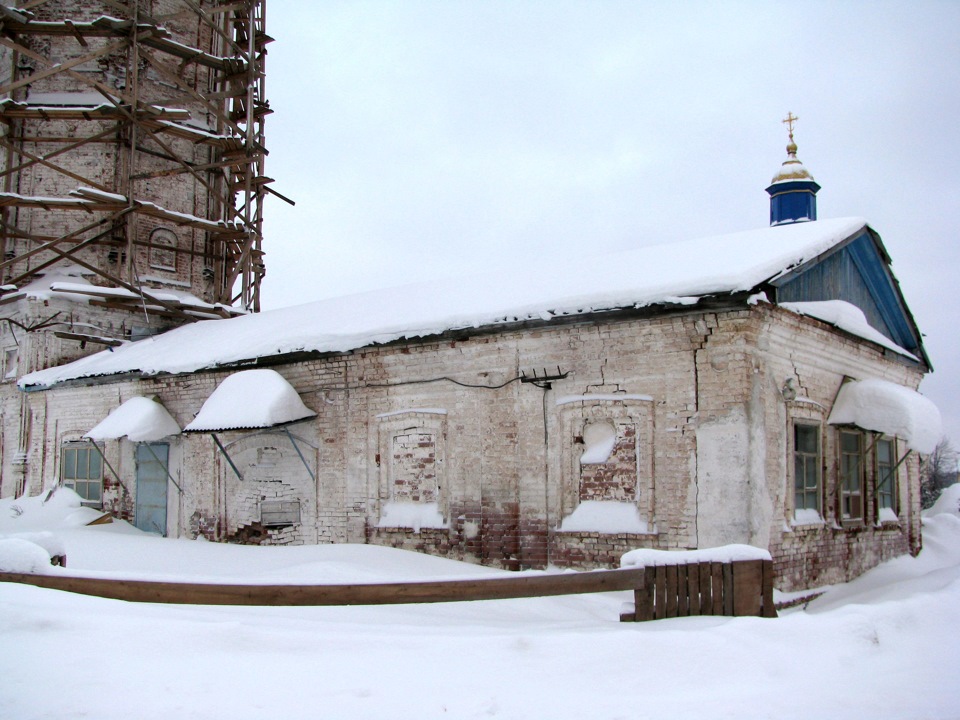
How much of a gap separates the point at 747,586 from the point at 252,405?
770 centimetres

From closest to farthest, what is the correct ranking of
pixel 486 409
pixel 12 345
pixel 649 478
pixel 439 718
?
pixel 439 718
pixel 649 478
pixel 486 409
pixel 12 345

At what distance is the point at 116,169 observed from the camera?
19.1 meters

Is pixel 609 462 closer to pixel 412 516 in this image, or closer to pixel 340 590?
pixel 412 516

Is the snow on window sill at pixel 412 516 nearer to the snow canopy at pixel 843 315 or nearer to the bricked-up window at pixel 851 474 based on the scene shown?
the snow canopy at pixel 843 315

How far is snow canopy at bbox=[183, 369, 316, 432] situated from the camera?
38.1ft

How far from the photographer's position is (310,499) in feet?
40.4

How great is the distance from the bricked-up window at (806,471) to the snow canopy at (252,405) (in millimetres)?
6367

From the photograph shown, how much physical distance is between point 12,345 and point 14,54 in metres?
6.46

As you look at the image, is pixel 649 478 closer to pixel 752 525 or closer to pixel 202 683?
pixel 752 525

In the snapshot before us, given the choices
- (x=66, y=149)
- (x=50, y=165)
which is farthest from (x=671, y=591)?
(x=66, y=149)

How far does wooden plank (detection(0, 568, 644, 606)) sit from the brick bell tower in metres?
13.4

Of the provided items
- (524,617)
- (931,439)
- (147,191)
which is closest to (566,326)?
(524,617)

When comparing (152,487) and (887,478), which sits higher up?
(887,478)

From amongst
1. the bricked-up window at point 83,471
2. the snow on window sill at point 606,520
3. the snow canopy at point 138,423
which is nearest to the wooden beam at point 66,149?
the bricked-up window at point 83,471
